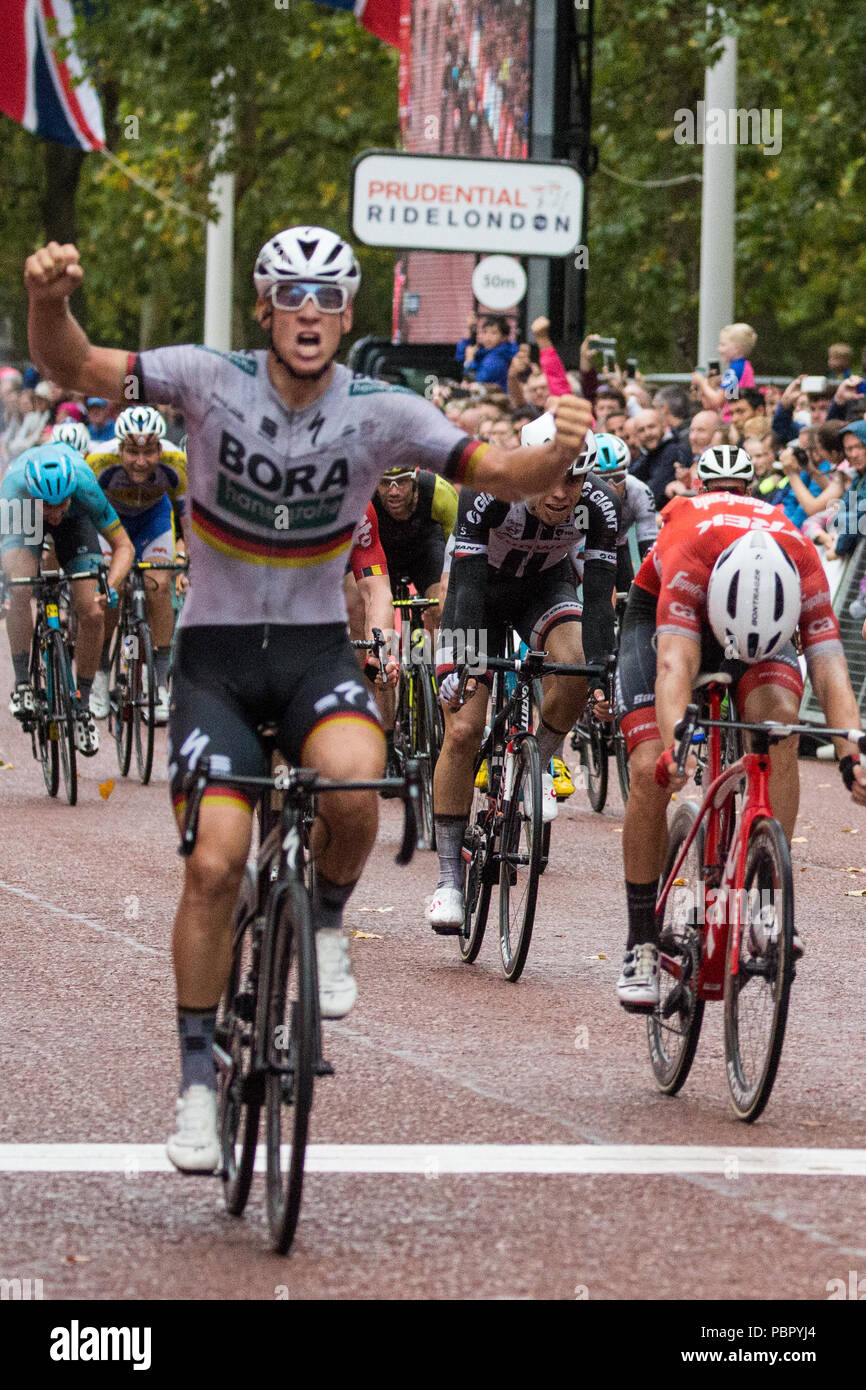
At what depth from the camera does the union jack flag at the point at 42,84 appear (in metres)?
27.6

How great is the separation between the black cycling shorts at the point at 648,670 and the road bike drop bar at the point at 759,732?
0.33 metres

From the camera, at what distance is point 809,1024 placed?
7.94 meters

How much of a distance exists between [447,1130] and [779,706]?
59.5 inches

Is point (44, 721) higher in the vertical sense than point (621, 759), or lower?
higher

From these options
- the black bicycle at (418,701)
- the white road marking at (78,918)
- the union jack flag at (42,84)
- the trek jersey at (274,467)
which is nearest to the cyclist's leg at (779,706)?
the trek jersey at (274,467)

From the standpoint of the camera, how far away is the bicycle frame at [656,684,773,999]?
6.43 meters

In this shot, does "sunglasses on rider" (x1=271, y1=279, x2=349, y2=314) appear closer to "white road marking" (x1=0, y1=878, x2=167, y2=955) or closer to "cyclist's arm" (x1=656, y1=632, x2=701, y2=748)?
"cyclist's arm" (x1=656, y1=632, x2=701, y2=748)

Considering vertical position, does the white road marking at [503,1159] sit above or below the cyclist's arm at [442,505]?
below

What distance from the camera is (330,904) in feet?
18.6

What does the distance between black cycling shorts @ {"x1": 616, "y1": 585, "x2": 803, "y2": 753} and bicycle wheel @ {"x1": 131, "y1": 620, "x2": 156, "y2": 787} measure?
690 centimetres

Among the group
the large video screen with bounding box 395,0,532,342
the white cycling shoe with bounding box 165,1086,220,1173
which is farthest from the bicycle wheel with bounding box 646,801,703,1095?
the large video screen with bounding box 395,0,532,342

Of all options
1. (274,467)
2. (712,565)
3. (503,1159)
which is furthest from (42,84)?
(503,1159)

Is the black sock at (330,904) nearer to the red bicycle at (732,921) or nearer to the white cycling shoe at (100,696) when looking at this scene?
the red bicycle at (732,921)

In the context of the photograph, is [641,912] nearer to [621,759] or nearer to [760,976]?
[760,976]
